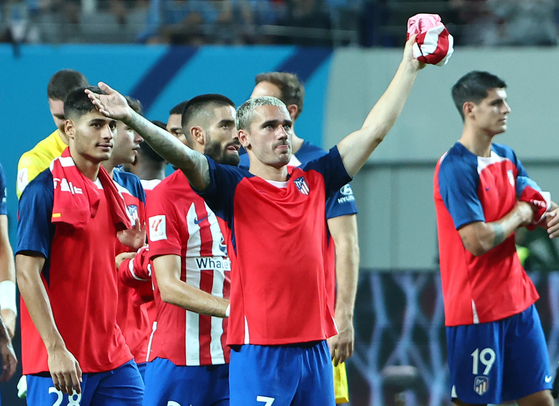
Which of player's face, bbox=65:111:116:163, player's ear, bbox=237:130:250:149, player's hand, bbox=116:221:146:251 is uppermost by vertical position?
player's face, bbox=65:111:116:163

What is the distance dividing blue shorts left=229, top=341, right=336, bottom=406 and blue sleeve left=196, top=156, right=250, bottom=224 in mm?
591

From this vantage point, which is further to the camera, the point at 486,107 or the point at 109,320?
the point at 486,107

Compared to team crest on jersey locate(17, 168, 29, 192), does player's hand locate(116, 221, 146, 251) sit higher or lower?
lower

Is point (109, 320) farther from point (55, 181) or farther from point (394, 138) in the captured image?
point (394, 138)

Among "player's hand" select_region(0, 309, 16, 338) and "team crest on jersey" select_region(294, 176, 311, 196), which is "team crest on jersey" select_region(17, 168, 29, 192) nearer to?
"player's hand" select_region(0, 309, 16, 338)

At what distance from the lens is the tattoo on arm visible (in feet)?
15.4

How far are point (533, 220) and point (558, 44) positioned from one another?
6717 millimetres

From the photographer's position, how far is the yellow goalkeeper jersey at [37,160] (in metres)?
4.75

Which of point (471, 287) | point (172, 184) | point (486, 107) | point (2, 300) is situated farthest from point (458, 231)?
point (2, 300)

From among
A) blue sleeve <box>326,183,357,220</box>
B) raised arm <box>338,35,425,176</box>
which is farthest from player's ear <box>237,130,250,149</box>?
blue sleeve <box>326,183,357,220</box>

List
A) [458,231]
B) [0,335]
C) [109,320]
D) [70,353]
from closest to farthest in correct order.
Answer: [0,335]
[70,353]
[109,320]
[458,231]

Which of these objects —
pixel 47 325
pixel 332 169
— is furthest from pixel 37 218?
pixel 332 169

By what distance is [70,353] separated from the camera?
3.53 meters

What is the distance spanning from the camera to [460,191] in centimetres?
483
